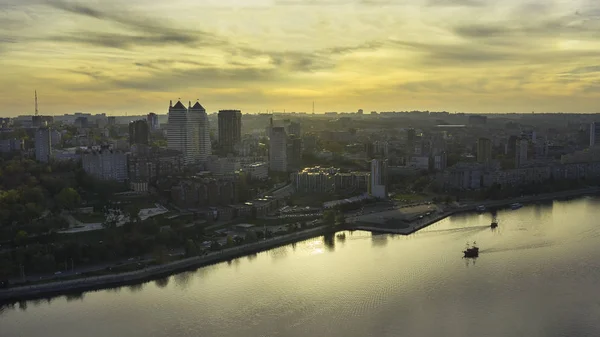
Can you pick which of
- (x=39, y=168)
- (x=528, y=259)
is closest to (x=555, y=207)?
(x=528, y=259)

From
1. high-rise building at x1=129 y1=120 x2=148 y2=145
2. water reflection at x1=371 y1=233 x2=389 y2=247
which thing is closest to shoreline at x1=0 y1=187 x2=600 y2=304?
water reflection at x1=371 y1=233 x2=389 y2=247

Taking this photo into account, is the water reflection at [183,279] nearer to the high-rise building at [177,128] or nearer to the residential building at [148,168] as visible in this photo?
the residential building at [148,168]

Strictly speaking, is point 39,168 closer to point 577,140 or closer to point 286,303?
point 286,303

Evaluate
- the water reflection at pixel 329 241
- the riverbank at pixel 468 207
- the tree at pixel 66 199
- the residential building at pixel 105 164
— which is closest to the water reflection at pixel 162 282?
the water reflection at pixel 329 241

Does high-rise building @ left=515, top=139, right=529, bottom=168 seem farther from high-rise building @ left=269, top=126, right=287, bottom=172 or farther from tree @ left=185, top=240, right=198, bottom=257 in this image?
tree @ left=185, top=240, right=198, bottom=257

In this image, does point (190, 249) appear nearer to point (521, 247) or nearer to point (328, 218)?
point (328, 218)

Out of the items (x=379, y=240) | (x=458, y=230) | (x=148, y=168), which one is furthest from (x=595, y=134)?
(x=148, y=168)
